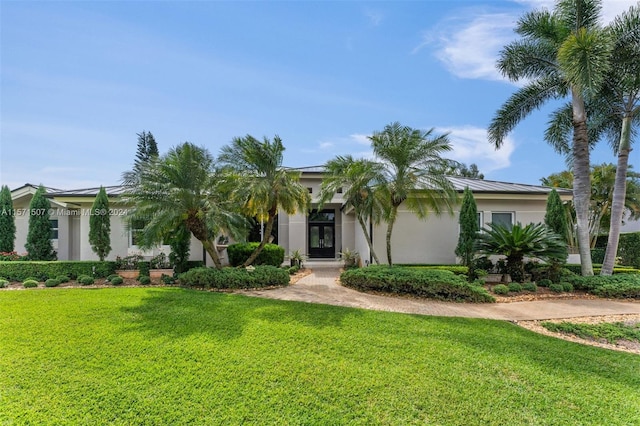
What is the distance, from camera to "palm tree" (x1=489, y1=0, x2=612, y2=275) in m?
10.9

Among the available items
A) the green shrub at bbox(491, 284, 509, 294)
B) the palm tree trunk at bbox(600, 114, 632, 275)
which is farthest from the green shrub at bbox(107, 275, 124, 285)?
the palm tree trunk at bbox(600, 114, 632, 275)

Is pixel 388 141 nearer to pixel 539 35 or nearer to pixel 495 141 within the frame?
pixel 495 141

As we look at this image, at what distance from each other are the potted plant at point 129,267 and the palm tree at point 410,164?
1136cm

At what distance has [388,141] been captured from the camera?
12609 millimetres

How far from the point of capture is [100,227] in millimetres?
14609

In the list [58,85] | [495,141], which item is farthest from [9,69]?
[495,141]

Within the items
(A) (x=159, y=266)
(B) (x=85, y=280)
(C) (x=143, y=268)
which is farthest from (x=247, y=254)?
(B) (x=85, y=280)

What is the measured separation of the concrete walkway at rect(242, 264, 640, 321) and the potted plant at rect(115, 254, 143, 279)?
659cm

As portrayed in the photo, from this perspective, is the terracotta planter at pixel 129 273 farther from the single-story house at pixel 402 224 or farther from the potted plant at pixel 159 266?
the single-story house at pixel 402 224

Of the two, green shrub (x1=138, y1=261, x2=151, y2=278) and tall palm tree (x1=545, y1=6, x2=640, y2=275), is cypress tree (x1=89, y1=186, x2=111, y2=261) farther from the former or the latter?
tall palm tree (x1=545, y1=6, x2=640, y2=275)

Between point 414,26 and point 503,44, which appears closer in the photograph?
point 414,26

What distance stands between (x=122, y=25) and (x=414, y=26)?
8.60 meters

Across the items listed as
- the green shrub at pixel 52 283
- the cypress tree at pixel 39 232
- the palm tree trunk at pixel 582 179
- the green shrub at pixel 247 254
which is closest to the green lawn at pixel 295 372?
the green shrub at pixel 52 283

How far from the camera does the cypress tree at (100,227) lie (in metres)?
14.5
